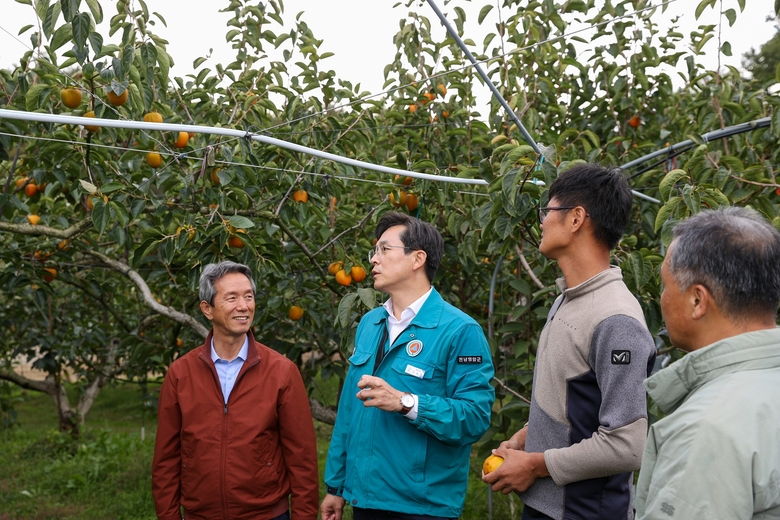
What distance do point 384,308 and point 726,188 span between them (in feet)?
4.52

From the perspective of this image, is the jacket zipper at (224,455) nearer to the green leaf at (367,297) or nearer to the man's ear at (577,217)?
the green leaf at (367,297)

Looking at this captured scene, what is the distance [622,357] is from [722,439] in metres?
0.47

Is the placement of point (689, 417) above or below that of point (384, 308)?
below

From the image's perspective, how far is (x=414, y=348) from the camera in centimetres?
195

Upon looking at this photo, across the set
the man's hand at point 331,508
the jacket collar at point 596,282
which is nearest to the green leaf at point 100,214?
the man's hand at point 331,508

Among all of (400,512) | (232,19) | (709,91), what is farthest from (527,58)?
(400,512)

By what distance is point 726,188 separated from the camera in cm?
268

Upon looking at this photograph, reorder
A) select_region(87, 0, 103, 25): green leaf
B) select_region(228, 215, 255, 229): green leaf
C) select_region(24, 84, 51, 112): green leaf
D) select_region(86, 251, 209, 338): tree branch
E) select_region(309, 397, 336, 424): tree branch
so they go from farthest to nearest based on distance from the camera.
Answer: select_region(309, 397, 336, 424): tree branch, select_region(86, 251, 209, 338): tree branch, select_region(228, 215, 255, 229): green leaf, select_region(24, 84, 51, 112): green leaf, select_region(87, 0, 103, 25): green leaf

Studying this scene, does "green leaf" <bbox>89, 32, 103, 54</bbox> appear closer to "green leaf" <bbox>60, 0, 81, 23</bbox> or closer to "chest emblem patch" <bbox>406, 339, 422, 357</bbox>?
"green leaf" <bbox>60, 0, 81, 23</bbox>

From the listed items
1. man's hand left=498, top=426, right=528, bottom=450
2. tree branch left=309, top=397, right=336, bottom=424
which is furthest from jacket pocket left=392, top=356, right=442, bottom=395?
tree branch left=309, top=397, right=336, bottom=424

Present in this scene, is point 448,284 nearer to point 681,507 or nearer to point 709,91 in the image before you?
point 709,91

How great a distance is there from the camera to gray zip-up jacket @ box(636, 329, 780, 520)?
977 millimetres

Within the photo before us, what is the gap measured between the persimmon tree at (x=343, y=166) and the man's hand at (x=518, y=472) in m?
0.85

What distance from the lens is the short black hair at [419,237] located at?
2.11m
